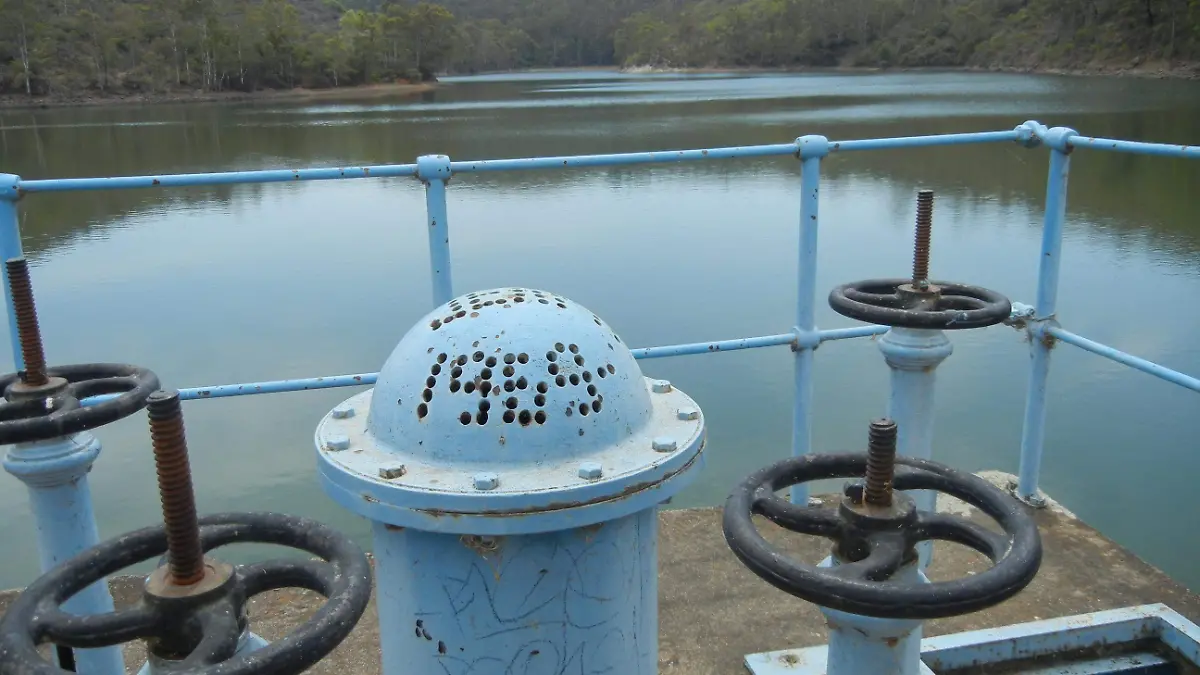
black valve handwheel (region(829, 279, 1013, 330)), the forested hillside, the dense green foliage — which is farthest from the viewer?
the dense green foliage

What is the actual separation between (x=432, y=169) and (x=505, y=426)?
37.5 inches

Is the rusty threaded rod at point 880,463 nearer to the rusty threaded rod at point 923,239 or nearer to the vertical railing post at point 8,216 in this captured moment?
the rusty threaded rod at point 923,239

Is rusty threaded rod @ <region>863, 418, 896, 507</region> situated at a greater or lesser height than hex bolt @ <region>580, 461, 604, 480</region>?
lesser

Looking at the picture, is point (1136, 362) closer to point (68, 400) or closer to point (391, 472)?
point (391, 472)

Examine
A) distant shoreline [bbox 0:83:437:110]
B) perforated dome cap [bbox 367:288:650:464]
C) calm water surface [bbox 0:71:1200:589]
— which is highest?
perforated dome cap [bbox 367:288:650:464]

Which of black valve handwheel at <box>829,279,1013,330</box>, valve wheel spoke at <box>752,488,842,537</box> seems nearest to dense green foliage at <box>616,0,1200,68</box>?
black valve handwheel at <box>829,279,1013,330</box>

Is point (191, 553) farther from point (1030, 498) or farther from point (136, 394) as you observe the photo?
point (1030, 498)

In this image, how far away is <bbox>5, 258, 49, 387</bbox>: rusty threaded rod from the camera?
1251 millimetres

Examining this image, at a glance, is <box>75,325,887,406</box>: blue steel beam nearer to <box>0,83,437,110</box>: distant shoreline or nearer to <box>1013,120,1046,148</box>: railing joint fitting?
<box>1013,120,1046,148</box>: railing joint fitting

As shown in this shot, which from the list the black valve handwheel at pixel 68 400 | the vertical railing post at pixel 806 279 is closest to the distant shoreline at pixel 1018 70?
the vertical railing post at pixel 806 279

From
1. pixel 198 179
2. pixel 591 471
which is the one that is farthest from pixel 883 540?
pixel 198 179

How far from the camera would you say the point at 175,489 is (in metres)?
0.86

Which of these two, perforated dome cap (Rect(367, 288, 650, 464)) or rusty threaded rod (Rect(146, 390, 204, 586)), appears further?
perforated dome cap (Rect(367, 288, 650, 464))

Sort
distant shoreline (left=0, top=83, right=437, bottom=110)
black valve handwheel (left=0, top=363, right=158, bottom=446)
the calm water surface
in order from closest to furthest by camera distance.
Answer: black valve handwheel (left=0, top=363, right=158, bottom=446) → the calm water surface → distant shoreline (left=0, top=83, right=437, bottom=110)
